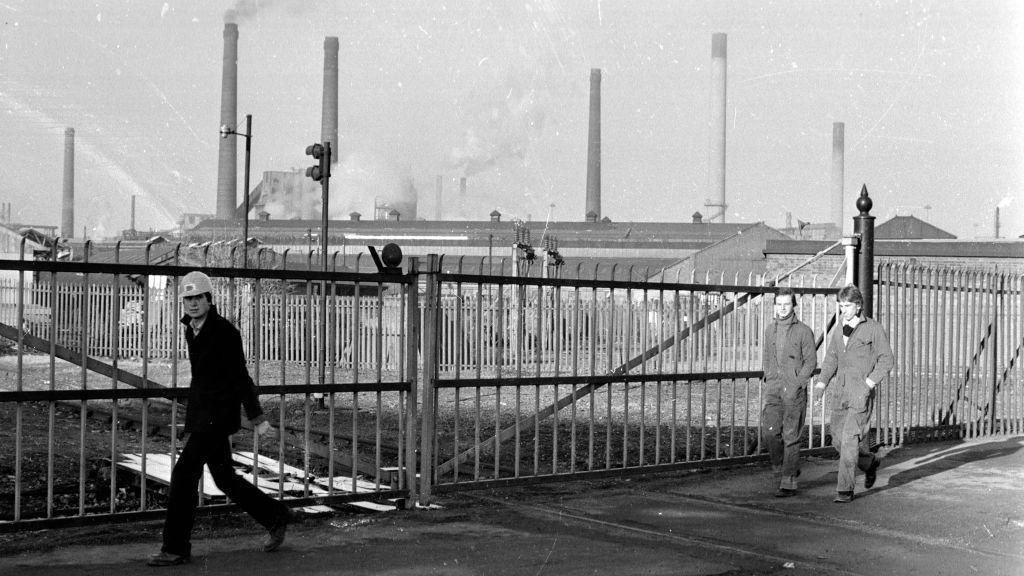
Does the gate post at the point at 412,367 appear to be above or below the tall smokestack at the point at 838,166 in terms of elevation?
below

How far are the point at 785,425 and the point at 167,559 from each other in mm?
5112

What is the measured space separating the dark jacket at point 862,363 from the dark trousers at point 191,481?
15.8 ft

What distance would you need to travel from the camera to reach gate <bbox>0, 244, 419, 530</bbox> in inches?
288

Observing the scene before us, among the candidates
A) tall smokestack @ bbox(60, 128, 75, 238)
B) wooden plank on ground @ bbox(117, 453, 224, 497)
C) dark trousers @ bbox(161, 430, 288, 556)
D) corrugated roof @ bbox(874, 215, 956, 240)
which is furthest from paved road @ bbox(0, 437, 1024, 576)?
tall smokestack @ bbox(60, 128, 75, 238)

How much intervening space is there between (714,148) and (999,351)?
68094mm

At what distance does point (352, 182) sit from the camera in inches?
3575

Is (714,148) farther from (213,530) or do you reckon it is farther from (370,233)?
(213,530)

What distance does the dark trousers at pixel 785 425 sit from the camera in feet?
31.1

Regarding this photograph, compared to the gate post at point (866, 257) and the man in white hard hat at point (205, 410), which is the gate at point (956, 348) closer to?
the gate post at point (866, 257)

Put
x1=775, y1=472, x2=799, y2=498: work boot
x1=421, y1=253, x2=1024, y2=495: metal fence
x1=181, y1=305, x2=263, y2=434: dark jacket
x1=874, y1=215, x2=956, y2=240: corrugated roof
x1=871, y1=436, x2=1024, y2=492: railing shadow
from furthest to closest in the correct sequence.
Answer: x1=874, y1=215, x2=956, y2=240: corrugated roof < x1=871, y1=436, x2=1024, y2=492: railing shadow < x1=775, y1=472, x2=799, y2=498: work boot < x1=421, y1=253, x2=1024, y2=495: metal fence < x1=181, y1=305, x2=263, y2=434: dark jacket

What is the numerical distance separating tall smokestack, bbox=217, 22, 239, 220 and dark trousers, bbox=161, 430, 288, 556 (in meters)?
71.7

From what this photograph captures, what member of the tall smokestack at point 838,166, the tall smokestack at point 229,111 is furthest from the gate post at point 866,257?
the tall smokestack at point 838,166

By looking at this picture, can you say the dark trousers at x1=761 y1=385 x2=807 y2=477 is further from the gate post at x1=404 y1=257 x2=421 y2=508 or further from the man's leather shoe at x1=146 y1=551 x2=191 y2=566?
the man's leather shoe at x1=146 y1=551 x2=191 y2=566

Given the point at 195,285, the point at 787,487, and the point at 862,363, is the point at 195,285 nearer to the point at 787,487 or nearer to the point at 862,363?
the point at 787,487
